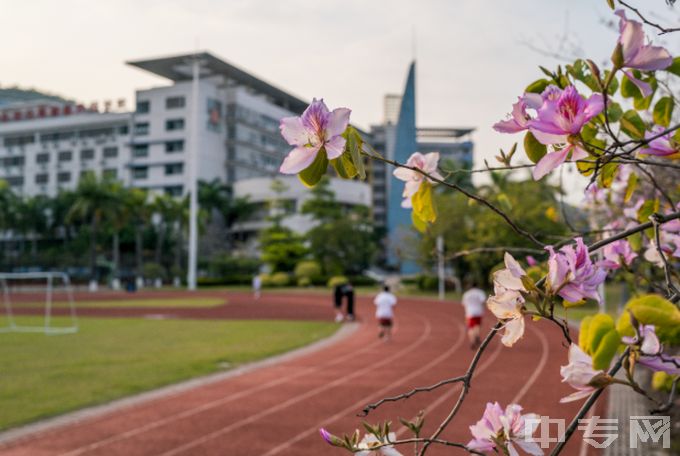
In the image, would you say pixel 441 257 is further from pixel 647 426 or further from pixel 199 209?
pixel 199 209

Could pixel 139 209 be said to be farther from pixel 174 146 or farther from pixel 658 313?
pixel 658 313

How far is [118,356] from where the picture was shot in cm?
1315

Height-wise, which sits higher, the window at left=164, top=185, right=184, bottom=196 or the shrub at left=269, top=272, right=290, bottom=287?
the window at left=164, top=185, right=184, bottom=196

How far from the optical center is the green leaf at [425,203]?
5.11 feet

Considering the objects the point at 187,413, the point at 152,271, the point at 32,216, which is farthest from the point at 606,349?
the point at 32,216

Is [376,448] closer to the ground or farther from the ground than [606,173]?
closer to the ground

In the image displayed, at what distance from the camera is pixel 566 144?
1.20 m

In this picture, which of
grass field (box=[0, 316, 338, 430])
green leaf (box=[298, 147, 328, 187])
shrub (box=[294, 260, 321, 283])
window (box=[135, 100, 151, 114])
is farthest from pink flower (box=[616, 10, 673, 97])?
window (box=[135, 100, 151, 114])

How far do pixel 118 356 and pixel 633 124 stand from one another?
1294 centimetres

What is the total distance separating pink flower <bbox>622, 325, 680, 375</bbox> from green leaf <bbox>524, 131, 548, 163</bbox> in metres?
0.39

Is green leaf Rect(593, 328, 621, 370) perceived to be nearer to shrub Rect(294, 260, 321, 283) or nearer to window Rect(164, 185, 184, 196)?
shrub Rect(294, 260, 321, 283)

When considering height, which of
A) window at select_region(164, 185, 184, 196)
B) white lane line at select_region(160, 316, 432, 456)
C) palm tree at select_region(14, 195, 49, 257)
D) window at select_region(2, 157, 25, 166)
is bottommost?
white lane line at select_region(160, 316, 432, 456)

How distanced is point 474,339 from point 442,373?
→ 284 centimetres

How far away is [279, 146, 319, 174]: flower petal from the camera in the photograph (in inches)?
46.7
